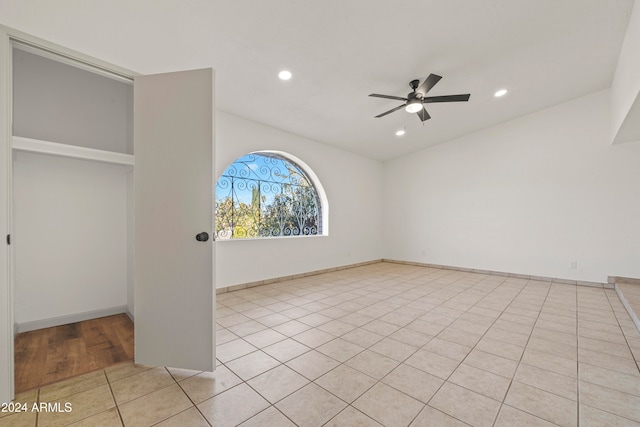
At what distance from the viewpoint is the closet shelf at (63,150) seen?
1.95 m

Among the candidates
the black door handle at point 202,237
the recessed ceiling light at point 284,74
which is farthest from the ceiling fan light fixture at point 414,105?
the black door handle at point 202,237

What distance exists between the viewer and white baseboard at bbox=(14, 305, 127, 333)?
2.65 m

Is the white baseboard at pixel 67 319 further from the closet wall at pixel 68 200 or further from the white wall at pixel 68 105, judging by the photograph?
the white wall at pixel 68 105

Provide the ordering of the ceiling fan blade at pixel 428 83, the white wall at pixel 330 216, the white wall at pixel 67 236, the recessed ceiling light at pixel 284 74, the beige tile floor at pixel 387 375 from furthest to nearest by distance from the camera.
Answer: the white wall at pixel 330 216
the recessed ceiling light at pixel 284 74
the ceiling fan blade at pixel 428 83
the white wall at pixel 67 236
the beige tile floor at pixel 387 375

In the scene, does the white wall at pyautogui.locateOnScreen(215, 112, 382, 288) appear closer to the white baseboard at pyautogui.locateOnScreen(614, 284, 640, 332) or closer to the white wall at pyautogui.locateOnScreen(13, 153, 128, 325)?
the white wall at pyautogui.locateOnScreen(13, 153, 128, 325)

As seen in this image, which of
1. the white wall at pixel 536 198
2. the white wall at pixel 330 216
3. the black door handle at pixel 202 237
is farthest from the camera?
the white wall at pixel 536 198

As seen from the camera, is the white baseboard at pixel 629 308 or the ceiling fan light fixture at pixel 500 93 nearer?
→ the white baseboard at pixel 629 308

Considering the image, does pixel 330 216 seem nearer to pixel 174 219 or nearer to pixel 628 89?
pixel 174 219

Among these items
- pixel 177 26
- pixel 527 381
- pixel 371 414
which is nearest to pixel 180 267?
pixel 371 414

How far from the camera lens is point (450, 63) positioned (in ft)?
11.0

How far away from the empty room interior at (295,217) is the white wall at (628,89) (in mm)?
45

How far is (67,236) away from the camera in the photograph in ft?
9.50

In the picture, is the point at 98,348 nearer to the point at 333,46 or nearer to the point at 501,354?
the point at 501,354

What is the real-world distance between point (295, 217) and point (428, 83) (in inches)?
136
